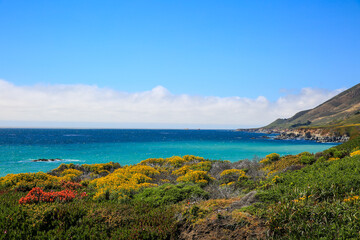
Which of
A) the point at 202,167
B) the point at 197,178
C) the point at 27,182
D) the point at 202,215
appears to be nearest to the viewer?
the point at 202,215

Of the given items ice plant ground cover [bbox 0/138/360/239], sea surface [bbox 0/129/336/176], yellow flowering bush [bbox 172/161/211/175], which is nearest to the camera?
ice plant ground cover [bbox 0/138/360/239]

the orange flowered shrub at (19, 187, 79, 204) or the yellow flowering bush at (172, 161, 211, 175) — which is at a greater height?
the orange flowered shrub at (19, 187, 79, 204)

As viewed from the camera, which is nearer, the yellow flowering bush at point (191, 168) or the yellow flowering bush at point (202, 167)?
the yellow flowering bush at point (191, 168)

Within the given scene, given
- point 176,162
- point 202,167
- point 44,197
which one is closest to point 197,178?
point 202,167

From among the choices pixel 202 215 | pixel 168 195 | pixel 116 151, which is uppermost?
pixel 202 215

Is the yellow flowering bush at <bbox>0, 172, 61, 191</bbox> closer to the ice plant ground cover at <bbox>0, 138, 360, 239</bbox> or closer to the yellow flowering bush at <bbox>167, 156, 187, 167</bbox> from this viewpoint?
the ice plant ground cover at <bbox>0, 138, 360, 239</bbox>

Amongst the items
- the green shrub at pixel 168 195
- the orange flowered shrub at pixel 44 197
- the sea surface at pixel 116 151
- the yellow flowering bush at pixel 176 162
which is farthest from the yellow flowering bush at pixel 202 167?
the orange flowered shrub at pixel 44 197

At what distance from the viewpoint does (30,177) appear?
13375 mm

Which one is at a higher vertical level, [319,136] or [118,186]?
[118,186]

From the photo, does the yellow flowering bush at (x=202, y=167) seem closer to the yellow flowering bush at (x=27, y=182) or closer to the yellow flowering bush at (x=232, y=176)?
the yellow flowering bush at (x=232, y=176)

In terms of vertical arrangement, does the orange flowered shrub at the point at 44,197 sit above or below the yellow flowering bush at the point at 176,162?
above

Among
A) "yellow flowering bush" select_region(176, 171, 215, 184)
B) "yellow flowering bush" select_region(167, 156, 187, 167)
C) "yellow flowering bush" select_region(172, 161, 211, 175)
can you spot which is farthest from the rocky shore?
"yellow flowering bush" select_region(176, 171, 215, 184)

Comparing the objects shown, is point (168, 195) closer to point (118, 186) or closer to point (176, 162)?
point (118, 186)

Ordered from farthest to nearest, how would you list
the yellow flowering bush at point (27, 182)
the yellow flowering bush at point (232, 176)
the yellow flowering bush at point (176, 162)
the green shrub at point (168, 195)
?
the yellow flowering bush at point (176, 162), the yellow flowering bush at point (232, 176), the yellow flowering bush at point (27, 182), the green shrub at point (168, 195)
